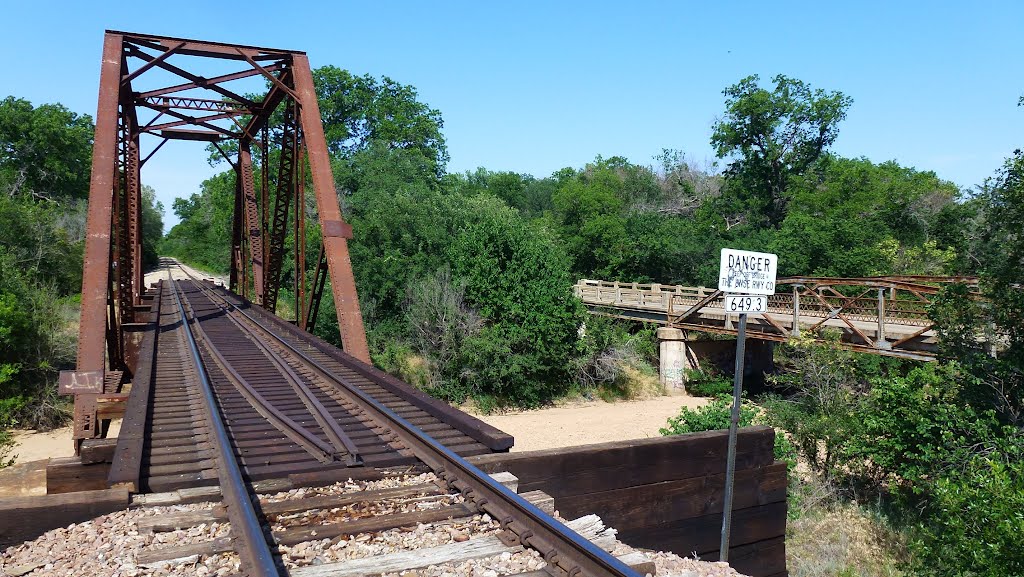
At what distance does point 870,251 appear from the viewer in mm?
36188

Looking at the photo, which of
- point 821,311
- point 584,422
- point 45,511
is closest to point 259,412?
point 45,511

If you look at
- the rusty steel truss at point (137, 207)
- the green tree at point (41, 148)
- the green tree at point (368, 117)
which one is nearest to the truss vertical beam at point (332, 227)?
the rusty steel truss at point (137, 207)

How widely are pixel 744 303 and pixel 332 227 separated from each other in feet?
23.0

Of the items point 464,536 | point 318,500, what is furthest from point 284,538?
point 464,536

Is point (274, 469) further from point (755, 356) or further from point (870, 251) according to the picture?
point (870, 251)

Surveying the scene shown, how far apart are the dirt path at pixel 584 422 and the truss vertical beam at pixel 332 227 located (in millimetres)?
12421

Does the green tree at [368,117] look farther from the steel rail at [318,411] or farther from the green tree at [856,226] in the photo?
the steel rail at [318,411]

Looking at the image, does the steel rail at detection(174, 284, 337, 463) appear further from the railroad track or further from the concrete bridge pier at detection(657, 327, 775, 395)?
the concrete bridge pier at detection(657, 327, 775, 395)

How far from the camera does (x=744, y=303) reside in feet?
20.2

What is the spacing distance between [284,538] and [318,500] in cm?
57

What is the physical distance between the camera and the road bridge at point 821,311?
689 inches

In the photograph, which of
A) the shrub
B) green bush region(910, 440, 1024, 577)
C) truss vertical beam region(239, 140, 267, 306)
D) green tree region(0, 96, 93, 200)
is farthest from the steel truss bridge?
green tree region(0, 96, 93, 200)

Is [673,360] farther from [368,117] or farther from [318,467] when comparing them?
[368,117]

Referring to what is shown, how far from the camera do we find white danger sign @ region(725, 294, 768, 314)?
6.12 metres
